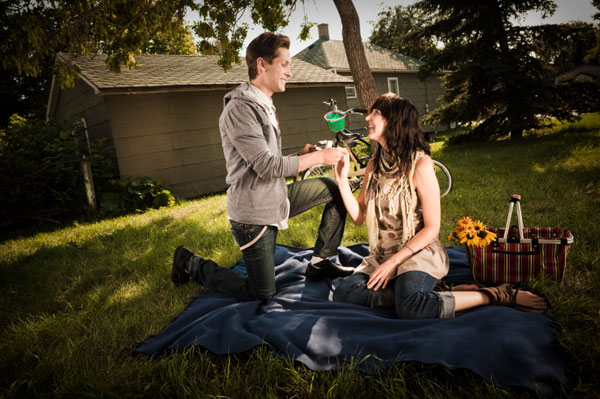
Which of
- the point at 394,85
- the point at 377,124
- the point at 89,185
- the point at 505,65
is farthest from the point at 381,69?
the point at 377,124

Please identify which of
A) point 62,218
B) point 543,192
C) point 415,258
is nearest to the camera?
point 415,258

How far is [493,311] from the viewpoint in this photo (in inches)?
72.7

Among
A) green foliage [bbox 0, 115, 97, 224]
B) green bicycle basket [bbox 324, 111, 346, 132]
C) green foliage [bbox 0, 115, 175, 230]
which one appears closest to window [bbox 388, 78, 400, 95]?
green foliage [bbox 0, 115, 175, 230]

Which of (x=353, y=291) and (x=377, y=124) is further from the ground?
(x=377, y=124)

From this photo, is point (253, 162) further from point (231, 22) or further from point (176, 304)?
point (231, 22)

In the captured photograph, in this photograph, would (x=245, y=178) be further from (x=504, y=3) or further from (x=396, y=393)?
(x=504, y=3)

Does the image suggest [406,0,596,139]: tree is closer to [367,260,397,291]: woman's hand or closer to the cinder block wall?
the cinder block wall

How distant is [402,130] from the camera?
2.34 meters

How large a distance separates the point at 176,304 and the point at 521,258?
278 centimetres

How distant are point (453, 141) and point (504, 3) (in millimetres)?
4128

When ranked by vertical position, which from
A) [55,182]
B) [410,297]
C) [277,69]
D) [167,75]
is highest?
[167,75]

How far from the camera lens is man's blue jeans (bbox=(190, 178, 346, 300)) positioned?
253 cm

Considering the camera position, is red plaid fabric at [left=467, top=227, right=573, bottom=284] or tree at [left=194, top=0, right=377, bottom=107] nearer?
red plaid fabric at [left=467, top=227, right=573, bottom=284]

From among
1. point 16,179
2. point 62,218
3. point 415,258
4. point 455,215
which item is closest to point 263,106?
point 415,258
